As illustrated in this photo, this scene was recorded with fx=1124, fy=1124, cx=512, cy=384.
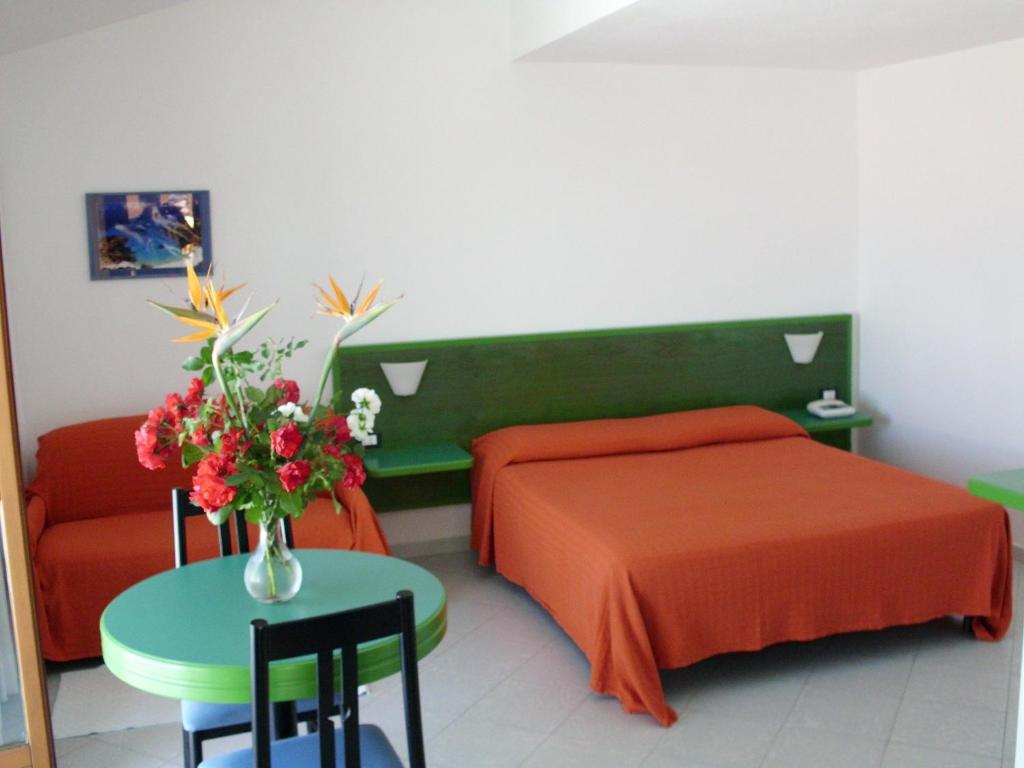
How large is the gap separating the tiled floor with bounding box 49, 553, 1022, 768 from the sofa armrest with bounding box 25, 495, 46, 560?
836 millimetres

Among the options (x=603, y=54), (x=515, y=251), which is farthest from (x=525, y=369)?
(x=603, y=54)

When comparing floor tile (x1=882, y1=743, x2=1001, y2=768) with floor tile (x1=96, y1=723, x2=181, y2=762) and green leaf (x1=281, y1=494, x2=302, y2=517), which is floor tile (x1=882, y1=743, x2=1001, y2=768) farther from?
floor tile (x1=96, y1=723, x2=181, y2=762)

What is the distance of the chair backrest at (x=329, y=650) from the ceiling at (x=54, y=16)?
2.45 meters

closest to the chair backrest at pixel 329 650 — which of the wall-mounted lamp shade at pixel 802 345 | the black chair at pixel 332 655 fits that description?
the black chair at pixel 332 655

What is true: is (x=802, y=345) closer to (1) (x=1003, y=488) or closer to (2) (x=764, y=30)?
(2) (x=764, y=30)

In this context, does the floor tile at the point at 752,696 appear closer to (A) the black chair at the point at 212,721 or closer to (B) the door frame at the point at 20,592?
(A) the black chair at the point at 212,721

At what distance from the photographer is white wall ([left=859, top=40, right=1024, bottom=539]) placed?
4.52 m

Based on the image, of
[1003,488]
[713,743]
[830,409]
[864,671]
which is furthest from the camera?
[830,409]

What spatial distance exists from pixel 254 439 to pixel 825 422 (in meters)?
3.39

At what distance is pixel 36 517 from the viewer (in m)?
3.93

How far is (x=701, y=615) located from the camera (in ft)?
11.1

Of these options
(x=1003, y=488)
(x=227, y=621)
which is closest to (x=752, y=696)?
(x=1003, y=488)

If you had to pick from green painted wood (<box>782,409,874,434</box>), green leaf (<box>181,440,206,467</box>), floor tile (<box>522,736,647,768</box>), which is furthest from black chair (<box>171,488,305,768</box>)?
green painted wood (<box>782,409,874,434</box>)

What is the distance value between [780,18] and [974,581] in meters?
2.05
